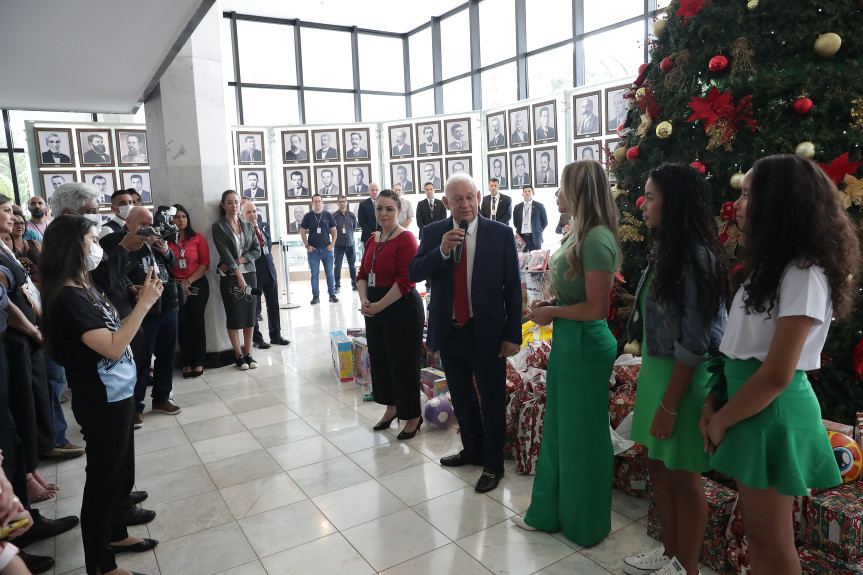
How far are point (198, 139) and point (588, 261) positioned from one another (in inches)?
196

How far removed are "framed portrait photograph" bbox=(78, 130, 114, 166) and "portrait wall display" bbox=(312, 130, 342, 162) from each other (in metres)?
4.22

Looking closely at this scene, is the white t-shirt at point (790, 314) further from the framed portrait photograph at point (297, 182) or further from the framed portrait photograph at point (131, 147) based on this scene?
the framed portrait photograph at point (297, 182)

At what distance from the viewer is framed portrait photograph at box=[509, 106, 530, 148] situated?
11.2 meters

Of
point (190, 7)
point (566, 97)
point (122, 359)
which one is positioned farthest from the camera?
point (566, 97)

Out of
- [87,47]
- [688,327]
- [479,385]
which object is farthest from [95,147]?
[688,327]

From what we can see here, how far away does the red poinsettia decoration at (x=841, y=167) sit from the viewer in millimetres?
2467

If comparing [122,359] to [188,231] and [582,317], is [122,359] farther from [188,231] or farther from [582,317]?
[188,231]

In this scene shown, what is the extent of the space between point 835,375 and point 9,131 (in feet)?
45.0

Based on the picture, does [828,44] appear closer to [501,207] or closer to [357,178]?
[501,207]

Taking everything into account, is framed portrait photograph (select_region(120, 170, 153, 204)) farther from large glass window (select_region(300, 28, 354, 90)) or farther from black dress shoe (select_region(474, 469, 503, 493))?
black dress shoe (select_region(474, 469, 503, 493))

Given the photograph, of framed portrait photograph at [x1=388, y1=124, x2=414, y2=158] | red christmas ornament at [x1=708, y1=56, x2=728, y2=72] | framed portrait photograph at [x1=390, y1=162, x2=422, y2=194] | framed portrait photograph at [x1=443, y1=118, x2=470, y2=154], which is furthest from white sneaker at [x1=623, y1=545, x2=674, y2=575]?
framed portrait photograph at [x1=388, y1=124, x2=414, y2=158]

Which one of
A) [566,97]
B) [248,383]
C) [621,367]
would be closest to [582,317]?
[621,367]

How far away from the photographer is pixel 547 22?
456 inches

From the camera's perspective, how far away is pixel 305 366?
234 inches
